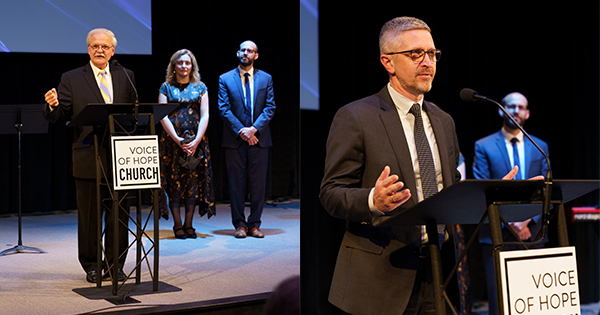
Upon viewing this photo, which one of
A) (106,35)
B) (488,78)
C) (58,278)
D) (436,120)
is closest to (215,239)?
(58,278)

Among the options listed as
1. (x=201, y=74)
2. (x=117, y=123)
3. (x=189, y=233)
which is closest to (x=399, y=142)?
(x=117, y=123)

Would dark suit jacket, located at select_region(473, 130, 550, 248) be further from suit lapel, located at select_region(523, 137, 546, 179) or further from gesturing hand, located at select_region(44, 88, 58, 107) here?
gesturing hand, located at select_region(44, 88, 58, 107)

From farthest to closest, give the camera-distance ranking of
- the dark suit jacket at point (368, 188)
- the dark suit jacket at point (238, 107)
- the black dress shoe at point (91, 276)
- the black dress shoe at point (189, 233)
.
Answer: the black dress shoe at point (189, 233), the dark suit jacket at point (238, 107), the black dress shoe at point (91, 276), the dark suit jacket at point (368, 188)

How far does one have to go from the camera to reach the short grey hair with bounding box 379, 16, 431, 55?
195 centimetres

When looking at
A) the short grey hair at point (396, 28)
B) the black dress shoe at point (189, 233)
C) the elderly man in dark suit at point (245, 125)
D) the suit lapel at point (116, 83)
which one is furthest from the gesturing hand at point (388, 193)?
the black dress shoe at point (189, 233)

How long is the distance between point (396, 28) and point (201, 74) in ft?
22.5

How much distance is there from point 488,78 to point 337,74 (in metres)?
2.00

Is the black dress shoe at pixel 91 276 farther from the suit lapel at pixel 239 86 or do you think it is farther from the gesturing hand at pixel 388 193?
the gesturing hand at pixel 388 193

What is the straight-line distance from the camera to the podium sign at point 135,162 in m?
3.64

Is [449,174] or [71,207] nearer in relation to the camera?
[449,174]

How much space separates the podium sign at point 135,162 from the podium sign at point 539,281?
263cm

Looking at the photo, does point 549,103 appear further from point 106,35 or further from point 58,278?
point 58,278

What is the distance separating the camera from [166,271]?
4629mm

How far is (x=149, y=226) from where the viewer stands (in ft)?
22.7
